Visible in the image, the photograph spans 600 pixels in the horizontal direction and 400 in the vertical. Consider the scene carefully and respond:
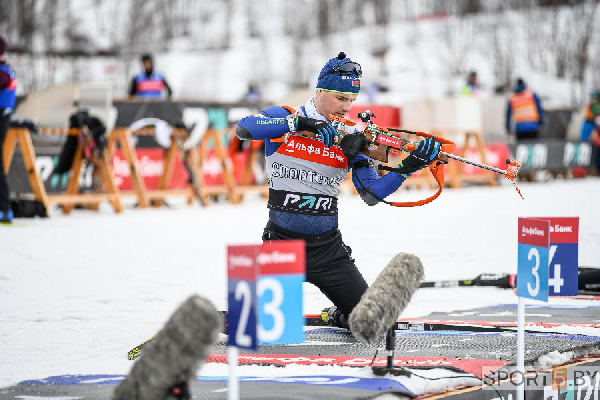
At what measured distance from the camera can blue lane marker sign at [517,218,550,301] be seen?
3.54m

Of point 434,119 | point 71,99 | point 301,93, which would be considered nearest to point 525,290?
point 71,99

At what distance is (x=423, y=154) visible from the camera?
13.7 ft

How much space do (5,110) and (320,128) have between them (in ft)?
19.0

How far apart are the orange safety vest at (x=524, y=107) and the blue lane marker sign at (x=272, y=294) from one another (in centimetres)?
1662

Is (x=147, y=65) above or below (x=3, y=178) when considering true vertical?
above

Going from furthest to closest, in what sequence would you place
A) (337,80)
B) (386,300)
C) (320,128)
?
(337,80) → (320,128) → (386,300)

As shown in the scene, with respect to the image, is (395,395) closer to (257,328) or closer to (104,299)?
(257,328)

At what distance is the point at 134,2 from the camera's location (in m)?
24.2

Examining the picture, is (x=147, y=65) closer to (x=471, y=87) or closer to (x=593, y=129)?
(x=471, y=87)

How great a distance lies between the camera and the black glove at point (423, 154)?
13.7ft

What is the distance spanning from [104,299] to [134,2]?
19.4 metres

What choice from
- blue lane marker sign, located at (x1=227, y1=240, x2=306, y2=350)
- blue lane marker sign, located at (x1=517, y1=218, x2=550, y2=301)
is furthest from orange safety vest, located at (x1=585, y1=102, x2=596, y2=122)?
blue lane marker sign, located at (x1=227, y1=240, x2=306, y2=350)

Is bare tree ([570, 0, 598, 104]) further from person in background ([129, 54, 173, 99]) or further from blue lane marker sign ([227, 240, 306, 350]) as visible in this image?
blue lane marker sign ([227, 240, 306, 350])

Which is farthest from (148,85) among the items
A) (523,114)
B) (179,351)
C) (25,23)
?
(179,351)
